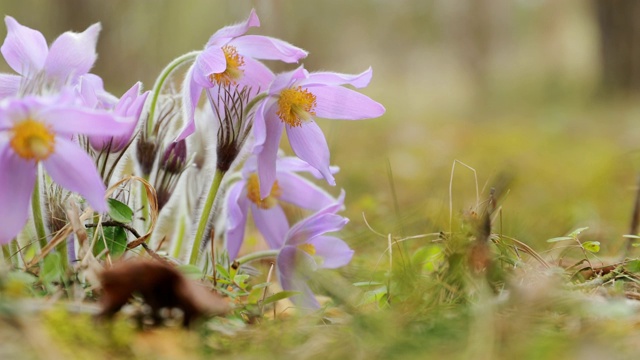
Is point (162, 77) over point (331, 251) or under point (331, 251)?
over

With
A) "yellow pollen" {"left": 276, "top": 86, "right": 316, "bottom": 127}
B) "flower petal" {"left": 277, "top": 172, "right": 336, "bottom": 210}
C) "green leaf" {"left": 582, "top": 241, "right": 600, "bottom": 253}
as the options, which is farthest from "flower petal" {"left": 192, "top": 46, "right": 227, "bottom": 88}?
"green leaf" {"left": 582, "top": 241, "right": 600, "bottom": 253}

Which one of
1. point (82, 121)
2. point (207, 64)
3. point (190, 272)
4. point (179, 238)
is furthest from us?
point (179, 238)

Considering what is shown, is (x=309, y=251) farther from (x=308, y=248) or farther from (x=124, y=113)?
(x=124, y=113)

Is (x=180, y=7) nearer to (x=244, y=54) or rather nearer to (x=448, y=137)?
(x=448, y=137)

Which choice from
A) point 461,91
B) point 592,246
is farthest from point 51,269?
point 461,91

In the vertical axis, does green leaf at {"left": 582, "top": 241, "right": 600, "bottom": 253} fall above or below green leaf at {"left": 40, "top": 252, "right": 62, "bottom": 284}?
below

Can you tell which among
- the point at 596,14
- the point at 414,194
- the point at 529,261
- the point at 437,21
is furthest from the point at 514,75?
the point at 529,261

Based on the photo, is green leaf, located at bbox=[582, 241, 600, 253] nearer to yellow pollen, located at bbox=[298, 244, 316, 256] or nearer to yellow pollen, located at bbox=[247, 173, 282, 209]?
yellow pollen, located at bbox=[298, 244, 316, 256]
